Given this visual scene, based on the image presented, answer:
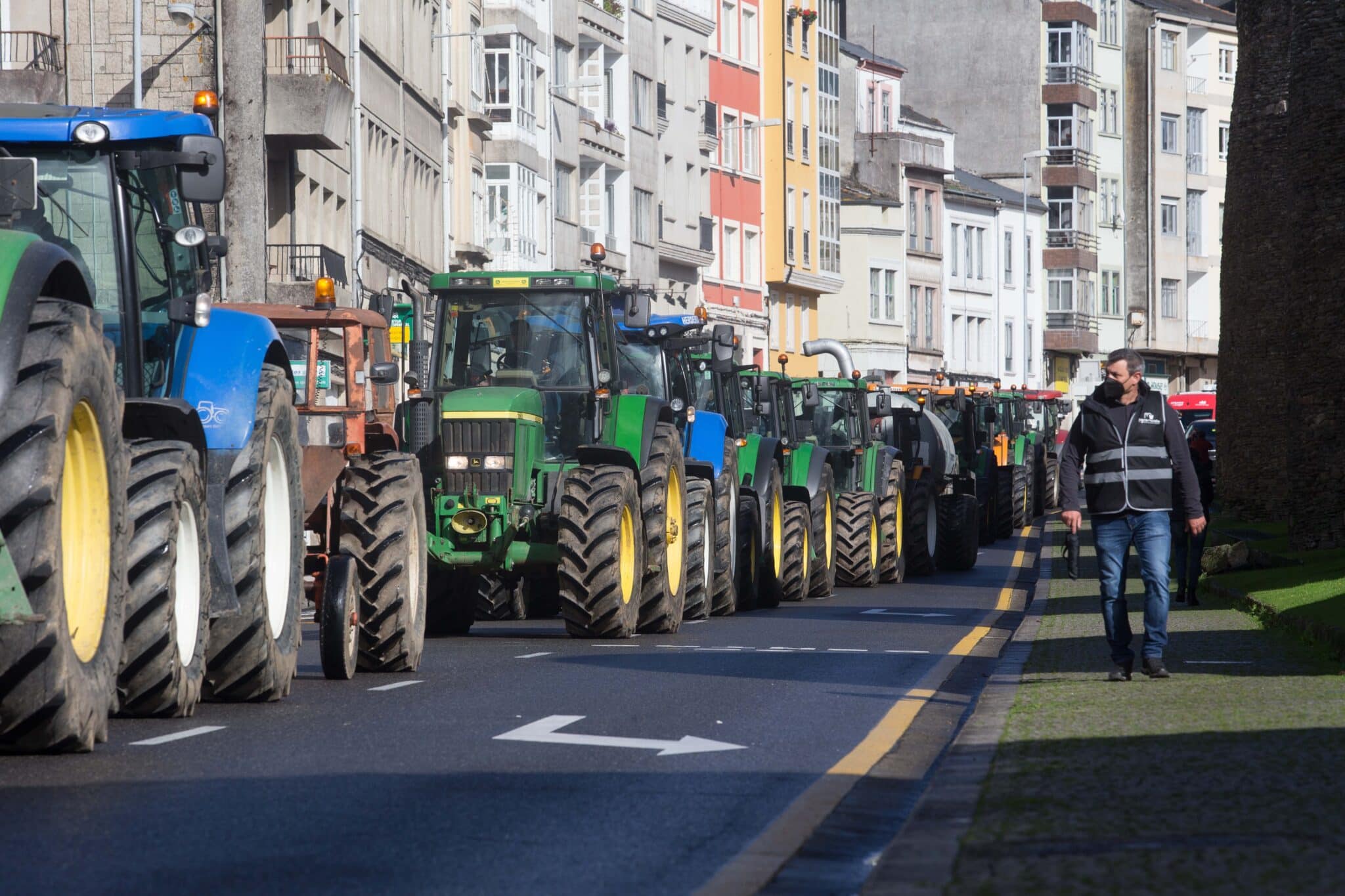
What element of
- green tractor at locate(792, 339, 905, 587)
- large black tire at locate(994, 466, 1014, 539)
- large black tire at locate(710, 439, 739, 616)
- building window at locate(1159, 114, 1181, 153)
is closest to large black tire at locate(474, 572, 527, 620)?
large black tire at locate(710, 439, 739, 616)

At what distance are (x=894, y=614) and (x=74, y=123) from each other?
48.0 feet

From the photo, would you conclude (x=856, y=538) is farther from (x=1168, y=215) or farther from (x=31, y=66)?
(x=1168, y=215)

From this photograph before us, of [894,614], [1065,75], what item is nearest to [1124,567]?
[894,614]

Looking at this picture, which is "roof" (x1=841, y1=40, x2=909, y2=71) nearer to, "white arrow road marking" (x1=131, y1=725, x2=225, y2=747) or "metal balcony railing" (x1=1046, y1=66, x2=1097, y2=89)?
"metal balcony railing" (x1=1046, y1=66, x2=1097, y2=89)

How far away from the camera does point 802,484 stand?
29203 mm

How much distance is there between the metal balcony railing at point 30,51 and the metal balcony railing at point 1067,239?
66.5 metres

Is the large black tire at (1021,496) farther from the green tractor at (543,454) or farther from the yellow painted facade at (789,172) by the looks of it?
the green tractor at (543,454)

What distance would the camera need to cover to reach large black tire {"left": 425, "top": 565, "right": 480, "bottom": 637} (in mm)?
20891

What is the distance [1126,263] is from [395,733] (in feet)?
317

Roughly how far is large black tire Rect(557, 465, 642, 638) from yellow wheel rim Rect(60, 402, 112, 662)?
909 centimetres

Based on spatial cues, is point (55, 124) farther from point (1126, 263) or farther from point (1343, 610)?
point (1126, 263)

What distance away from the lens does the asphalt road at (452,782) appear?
7.32 m

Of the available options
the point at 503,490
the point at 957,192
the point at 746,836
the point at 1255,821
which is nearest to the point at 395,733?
the point at 746,836

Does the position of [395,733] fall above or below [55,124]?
below
